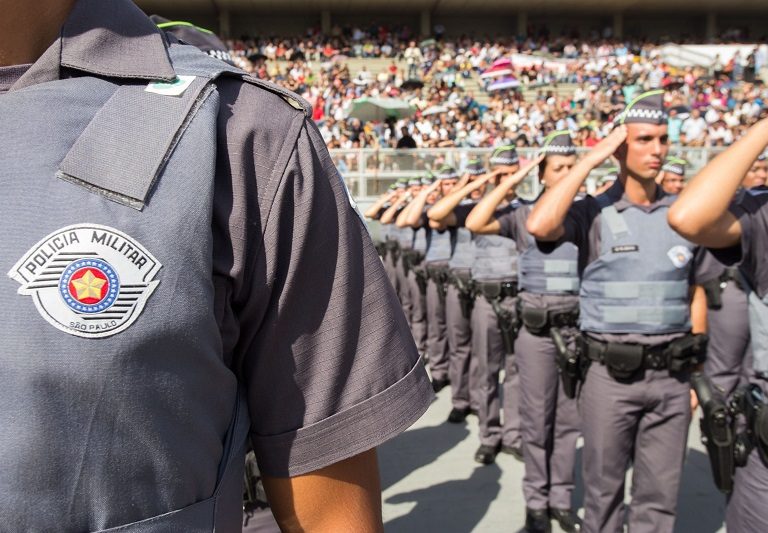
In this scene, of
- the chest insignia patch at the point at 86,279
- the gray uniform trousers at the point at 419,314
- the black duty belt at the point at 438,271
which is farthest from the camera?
the gray uniform trousers at the point at 419,314

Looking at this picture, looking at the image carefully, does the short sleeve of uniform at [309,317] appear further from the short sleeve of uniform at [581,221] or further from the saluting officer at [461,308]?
the saluting officer at [461,308]

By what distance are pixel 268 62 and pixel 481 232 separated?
21.5 m

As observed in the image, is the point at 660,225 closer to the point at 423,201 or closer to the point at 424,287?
the point at 423,201

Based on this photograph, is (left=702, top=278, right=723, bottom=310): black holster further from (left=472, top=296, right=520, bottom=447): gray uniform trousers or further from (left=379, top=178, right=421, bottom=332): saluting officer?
(left=379, top=178, right=421, bottom=332): saluting officer

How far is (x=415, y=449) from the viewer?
5.84 metres

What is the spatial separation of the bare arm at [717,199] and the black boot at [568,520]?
2370 millimetres

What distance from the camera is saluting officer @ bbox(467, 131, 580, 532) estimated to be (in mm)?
4465

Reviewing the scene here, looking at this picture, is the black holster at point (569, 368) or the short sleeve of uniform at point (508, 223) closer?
the black holster at point (569, 368)

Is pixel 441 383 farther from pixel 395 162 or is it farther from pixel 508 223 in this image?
pixel 395 162

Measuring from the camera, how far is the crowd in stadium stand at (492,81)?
18031mm

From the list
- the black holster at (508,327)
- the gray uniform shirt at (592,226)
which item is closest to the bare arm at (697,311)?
the gray uniform shirt at (592,226)

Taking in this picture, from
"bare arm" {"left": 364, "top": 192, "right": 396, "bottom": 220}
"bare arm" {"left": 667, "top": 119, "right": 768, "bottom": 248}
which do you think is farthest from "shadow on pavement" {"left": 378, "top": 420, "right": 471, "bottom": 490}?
"bare arm" {"left": 364, "top": 192, "right": 396, "bottom": 220}

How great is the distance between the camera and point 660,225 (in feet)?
11.5

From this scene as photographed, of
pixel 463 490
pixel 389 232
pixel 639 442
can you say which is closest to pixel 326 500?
pixel 639 442
